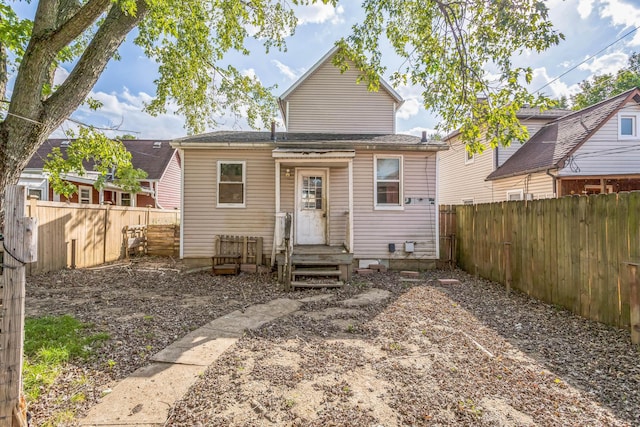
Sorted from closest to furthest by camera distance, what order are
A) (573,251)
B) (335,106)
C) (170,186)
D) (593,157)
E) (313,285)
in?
(573,251) → (313,285) → (335,106) → (593,157) → (170,186)

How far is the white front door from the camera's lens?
8.99m

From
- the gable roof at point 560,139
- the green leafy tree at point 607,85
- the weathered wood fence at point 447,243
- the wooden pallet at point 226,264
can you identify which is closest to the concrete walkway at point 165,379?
the wooden pallet at point 226,264

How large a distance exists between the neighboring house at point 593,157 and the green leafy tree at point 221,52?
779 centimetres

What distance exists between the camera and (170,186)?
2025cm

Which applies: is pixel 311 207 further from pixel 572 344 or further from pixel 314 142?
pixel 572 344

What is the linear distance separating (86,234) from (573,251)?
1160 cm

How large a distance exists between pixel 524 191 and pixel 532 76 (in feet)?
30.5

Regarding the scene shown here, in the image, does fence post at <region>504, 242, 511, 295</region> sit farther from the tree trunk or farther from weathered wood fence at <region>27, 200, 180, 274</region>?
weathered wood fence at <region>27, 200, 180, 274</region>

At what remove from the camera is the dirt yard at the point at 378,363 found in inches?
100

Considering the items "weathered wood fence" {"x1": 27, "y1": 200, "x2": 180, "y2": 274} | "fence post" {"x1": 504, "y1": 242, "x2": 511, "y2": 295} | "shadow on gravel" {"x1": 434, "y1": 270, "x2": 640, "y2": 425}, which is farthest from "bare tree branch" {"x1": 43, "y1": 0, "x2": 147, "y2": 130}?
"fence post" {"x1": 504, "y1": 242, "x2": 511, "y2": 295}

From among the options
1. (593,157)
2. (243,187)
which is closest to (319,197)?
(243,187)

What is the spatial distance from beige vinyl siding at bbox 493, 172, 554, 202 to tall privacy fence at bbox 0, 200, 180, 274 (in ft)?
44.0

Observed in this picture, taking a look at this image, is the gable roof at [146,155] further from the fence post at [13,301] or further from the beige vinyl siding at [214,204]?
the fence post at [13,301]

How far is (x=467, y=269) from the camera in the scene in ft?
28.1
